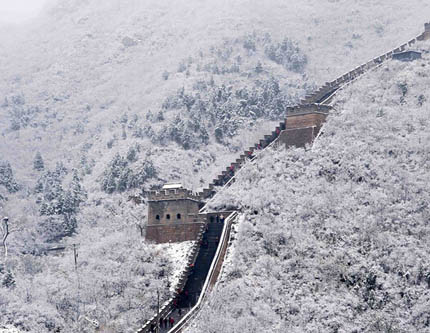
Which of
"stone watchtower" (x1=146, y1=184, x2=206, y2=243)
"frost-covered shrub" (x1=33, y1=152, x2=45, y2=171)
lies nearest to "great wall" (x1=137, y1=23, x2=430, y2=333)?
"stone watchtower" (x1=146, y1=184, x2=206, y2=243)

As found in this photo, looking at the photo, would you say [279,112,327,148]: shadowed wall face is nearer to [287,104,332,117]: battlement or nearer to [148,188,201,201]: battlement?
[287,104,332,117]: battlement

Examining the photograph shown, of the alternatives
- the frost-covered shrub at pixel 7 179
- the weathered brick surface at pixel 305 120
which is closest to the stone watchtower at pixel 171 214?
the weathered brick surface at pixel 305 120

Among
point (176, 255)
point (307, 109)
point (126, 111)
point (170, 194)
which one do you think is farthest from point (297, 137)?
point (126, 111)

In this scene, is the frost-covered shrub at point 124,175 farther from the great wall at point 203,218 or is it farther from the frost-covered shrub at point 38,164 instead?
the frost-covered shrub at point 38,164

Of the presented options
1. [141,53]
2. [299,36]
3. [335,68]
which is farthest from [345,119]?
[141,53]

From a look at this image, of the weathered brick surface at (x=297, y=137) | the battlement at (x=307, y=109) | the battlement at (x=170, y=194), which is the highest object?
the battlement at (x=307, y=109)

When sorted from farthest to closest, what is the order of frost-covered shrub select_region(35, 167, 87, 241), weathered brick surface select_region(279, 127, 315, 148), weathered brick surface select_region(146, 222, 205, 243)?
frost-covered shrub select_region(35, 167, 87, 241)
weathered brick surface select_region(279, 127, 315, 148)
weathered brick surface select_region(146, 222, 205, 243)
